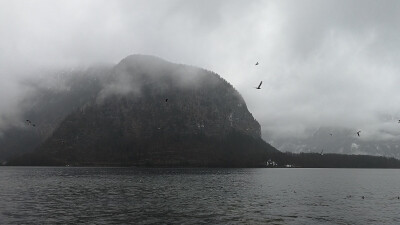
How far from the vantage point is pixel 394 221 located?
70.8m

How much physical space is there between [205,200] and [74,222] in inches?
1643

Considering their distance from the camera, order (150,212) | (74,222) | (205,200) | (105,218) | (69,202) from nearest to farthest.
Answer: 1. (74,222)
2. (105,218)
3. (150,212)
4. (69,202)
5. (205,200)

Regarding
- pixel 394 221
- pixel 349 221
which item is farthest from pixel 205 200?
pixel 394 221

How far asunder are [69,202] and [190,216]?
3553cm

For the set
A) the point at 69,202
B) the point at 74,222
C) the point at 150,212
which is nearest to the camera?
the point at 74,222

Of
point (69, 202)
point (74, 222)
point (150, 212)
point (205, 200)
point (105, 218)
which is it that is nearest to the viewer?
point (74, 222)

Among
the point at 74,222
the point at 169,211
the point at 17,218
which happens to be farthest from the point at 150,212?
the point at 17,218

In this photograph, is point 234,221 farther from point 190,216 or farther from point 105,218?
point 105,218

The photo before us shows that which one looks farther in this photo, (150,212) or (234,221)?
(150,212)

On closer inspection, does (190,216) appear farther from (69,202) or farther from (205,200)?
(69,202)

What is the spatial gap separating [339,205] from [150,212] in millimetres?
49186

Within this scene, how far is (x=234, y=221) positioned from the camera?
217 feet

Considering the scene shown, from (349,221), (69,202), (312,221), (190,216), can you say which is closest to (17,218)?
(69,202)

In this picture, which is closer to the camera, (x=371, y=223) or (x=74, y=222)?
(x=74, y=222)
